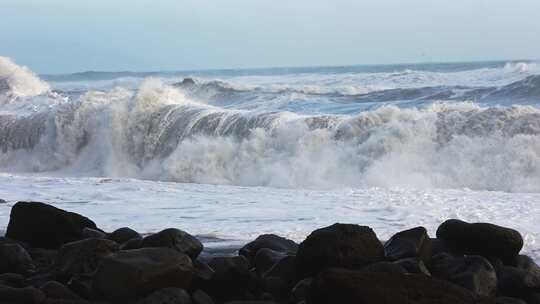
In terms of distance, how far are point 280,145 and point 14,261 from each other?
796 centimetres

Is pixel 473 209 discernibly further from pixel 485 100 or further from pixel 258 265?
pixel 485 100

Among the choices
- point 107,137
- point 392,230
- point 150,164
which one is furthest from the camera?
point 107,137

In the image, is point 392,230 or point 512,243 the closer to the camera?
point 512,243

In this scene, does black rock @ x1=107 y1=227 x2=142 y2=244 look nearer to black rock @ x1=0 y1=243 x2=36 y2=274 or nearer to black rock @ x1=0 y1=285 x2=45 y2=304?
black rock @ x1=0 y1=243 x2=36 y2=274

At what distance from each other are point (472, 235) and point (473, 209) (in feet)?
9.67

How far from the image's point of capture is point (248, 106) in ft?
68.7

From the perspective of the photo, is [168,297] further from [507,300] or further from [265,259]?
[507,300]

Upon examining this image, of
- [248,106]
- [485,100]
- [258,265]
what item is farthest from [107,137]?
[258,265]

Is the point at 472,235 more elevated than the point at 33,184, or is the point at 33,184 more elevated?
the point at 472,235

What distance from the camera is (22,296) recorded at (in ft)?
13.2

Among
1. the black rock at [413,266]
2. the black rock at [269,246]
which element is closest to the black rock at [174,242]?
the black rock at [269,246]

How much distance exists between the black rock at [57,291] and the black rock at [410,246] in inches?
65.0

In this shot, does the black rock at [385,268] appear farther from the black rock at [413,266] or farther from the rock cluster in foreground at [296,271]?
the black rock at [413,266]

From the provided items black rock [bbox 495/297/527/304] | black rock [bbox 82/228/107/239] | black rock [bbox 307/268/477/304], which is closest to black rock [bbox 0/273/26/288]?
black rock [bbox 82/228/107/239]
